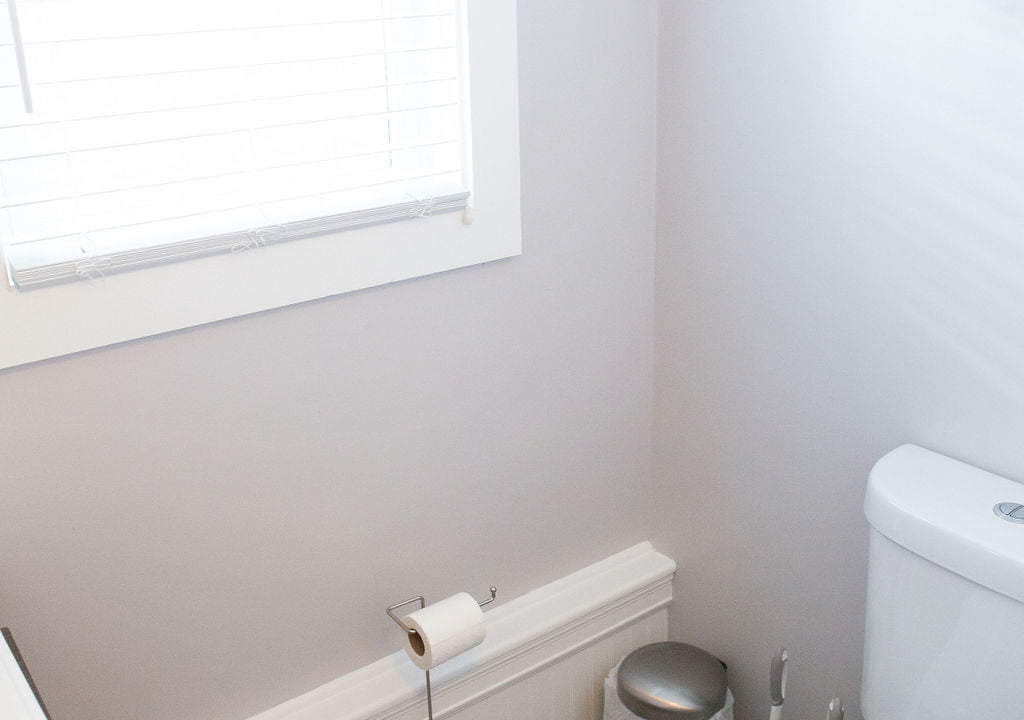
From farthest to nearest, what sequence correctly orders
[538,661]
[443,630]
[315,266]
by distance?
[538,661] < [443,630] < [315,266]

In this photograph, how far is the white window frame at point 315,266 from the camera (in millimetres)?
1096

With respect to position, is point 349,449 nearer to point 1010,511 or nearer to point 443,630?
point 443,630

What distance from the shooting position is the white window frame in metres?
1.10

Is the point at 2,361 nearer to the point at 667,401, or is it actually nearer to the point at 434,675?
the point at 434,675

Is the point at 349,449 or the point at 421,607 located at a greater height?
the point at 349,449

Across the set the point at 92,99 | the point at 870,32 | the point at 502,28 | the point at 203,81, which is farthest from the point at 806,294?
the point at 92,99

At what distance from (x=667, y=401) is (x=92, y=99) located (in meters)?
0.98

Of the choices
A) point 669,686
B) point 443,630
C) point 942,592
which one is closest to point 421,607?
point 443,630

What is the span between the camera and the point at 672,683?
155cm

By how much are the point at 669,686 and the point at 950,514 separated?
574 mm

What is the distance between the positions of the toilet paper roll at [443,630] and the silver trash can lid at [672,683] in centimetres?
29

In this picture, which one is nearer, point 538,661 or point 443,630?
point 443,630

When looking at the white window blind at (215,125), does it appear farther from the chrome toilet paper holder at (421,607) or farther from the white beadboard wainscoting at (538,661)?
the white beadboard wainscoting at (538,661)

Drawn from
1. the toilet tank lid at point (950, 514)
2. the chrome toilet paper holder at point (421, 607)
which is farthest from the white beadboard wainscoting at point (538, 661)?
the toilet tank lid at point (950, 514)
